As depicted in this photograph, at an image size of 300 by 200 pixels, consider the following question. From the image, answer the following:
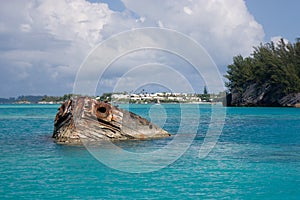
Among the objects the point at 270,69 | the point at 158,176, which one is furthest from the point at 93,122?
the point at 270,69

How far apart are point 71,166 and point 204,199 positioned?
7.23 metres

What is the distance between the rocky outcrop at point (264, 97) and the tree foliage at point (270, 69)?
95cm

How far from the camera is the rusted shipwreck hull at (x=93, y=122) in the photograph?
25391 mm

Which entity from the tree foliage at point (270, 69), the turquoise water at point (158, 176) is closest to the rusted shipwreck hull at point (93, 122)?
the turquoise water at point (158, 176)

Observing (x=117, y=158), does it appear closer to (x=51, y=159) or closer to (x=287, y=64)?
(x=51, y=159)

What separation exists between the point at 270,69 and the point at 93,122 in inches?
3153

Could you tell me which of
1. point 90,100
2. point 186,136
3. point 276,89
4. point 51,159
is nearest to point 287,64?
point 276,89

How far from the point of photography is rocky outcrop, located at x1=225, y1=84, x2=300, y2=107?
98312mm

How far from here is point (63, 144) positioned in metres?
25.2

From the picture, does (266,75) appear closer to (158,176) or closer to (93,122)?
(93,122)

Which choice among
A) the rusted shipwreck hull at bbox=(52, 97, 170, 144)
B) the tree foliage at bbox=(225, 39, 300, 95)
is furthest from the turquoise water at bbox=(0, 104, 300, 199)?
the tree foliage at bbox=(225, 39, 300, 95)

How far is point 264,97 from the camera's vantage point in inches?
4141

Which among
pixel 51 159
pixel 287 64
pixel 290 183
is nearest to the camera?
pixel 290 183

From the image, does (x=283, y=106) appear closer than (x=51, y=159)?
No
